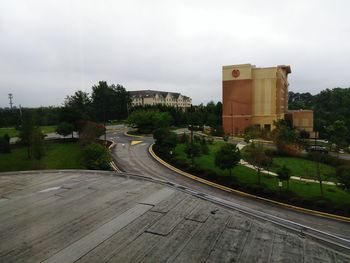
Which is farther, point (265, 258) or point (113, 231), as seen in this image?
point (113, 231)

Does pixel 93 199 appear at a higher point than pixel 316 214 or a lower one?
higher

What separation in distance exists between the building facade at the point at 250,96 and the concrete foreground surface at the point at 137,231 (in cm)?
4744

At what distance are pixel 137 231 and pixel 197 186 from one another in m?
13.5

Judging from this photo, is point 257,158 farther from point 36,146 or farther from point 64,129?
point 64,129

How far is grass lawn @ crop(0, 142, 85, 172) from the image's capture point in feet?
99.7

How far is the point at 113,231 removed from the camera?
11.6m

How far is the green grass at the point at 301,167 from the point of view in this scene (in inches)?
1145

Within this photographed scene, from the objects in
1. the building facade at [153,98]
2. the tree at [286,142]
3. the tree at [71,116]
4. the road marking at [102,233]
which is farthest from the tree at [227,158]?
the building facade at [153,98]

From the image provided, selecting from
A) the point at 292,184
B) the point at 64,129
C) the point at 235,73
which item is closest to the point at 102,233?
the point at 292,184

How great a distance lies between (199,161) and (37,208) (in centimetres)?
2034

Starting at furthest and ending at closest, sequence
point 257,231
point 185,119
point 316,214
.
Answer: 1. point 185,119
2. point 316,214
3. point 257,231

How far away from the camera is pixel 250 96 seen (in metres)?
61.0

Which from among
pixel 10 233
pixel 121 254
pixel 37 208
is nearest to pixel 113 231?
pixel 121 254

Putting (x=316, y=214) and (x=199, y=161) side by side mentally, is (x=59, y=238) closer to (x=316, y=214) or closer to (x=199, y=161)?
(x=316, y=214)
